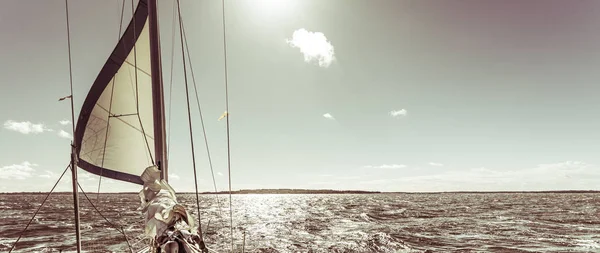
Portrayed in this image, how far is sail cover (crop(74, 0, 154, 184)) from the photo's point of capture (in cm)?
622

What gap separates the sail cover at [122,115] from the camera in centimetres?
622

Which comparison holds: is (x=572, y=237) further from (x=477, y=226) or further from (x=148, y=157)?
(x=148, y=157)

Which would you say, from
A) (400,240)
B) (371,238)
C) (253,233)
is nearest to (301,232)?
(253,233)

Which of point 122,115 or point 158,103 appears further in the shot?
point 122,115

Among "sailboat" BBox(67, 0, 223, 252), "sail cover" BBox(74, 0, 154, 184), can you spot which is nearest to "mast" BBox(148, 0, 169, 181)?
"sailboat" BBox(67, 0, 223, 252)

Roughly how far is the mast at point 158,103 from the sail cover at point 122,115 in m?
0.94

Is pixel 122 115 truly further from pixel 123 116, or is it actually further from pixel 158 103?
pixel 158 103

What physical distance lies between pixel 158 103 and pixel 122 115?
1439 mm

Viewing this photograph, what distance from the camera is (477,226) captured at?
25109 mm

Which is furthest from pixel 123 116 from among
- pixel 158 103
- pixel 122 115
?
pixel 158 103

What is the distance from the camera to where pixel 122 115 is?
627 cm

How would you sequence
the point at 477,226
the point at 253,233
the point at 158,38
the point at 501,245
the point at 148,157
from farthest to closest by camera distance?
the point at 477,226 → the point at 253,233 → the point at 501,245 → the point at 148,157 → the point at 158,38

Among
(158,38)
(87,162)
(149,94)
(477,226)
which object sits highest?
(158,38)

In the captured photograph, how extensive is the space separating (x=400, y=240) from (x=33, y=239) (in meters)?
19.1
